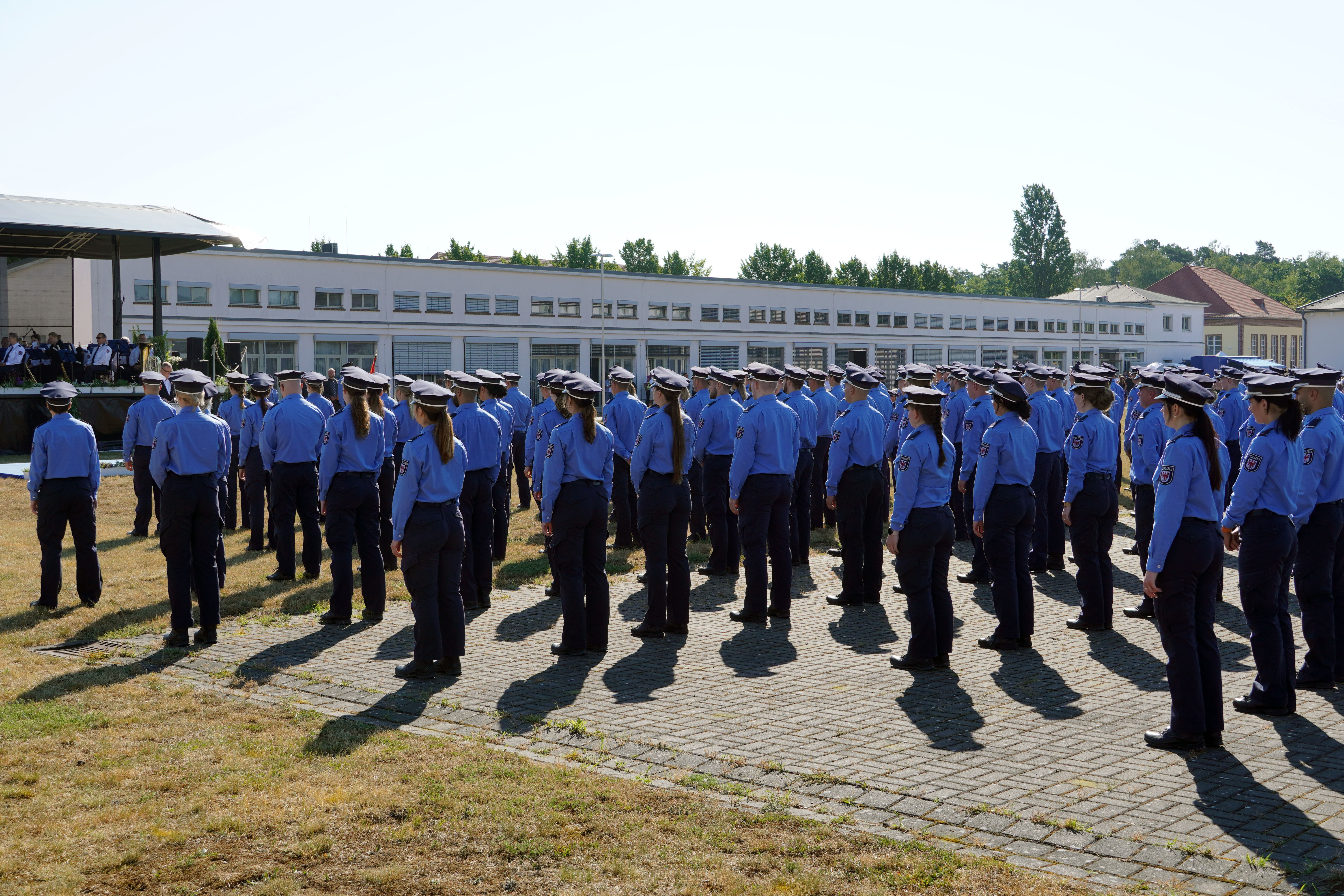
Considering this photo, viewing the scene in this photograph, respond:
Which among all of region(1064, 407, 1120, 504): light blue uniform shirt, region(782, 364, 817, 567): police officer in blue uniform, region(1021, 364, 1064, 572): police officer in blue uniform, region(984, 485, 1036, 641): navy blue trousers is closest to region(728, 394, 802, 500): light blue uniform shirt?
region(984, 485, 1036, 641): navy blue trousers

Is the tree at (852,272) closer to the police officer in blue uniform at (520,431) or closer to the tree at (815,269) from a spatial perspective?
the tree at (815,269)

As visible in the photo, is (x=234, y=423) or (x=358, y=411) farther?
(x=234, y=423)

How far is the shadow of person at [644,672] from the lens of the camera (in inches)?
308

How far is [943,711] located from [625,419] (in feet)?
20.3

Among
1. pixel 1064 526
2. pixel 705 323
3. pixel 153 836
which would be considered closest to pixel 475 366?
pixel 705 323

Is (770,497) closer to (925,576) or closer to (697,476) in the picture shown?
(925,576)

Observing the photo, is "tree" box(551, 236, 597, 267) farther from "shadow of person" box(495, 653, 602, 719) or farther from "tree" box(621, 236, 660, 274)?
"shadow of person" box(495, 653, 602, 719)

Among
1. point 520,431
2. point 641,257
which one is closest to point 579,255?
point 641,257

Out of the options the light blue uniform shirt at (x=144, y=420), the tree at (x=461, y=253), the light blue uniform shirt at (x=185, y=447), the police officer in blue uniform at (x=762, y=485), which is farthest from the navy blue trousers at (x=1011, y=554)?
the tree at (x=461, y=253)

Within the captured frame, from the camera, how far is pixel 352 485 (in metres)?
10.3

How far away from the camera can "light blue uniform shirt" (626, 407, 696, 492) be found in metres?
9.53

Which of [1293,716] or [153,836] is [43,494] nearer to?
[153,836]

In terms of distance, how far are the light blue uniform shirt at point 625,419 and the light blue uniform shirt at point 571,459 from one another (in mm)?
3696

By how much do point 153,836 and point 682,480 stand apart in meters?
5.23
